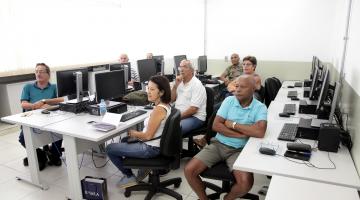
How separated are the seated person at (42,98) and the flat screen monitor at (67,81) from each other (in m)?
0.25

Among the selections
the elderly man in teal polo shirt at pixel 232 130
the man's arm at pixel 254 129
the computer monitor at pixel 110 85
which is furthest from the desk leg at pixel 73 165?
the man's arm at pixel 254 129

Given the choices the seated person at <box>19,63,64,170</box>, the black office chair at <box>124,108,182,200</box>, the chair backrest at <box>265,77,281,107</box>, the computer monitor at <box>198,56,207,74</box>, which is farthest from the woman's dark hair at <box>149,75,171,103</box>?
the computer monitor at <box>198,56,207,74</box>

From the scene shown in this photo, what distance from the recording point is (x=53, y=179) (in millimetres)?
2996

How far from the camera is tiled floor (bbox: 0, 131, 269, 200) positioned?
8.75 ft

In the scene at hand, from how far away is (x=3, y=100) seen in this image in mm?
4770

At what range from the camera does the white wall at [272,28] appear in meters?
5.21

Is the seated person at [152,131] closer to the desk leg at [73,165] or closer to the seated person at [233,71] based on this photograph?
the desk leg at [73,165]

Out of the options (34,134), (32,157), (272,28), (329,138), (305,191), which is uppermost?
(272,28)

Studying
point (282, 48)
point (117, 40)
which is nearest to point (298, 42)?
point (282, 48)

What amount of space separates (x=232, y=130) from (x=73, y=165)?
149cm

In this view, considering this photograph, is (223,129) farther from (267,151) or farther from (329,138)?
(329,138)

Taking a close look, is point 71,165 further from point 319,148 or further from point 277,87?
point 277,87

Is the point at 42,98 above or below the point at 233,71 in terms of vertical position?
below

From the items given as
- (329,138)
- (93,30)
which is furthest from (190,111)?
(93,30)
